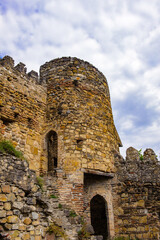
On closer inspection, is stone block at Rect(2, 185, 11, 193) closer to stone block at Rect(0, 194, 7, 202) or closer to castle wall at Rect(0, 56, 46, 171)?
stone block at Rect(0, 194, 7, 202)

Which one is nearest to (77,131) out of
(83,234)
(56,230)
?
(83,234)

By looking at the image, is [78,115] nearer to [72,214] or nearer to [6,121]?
[6,121]

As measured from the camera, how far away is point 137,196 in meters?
9.05

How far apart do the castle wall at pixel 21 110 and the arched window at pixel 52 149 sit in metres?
0.41

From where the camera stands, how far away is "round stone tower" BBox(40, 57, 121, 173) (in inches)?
347

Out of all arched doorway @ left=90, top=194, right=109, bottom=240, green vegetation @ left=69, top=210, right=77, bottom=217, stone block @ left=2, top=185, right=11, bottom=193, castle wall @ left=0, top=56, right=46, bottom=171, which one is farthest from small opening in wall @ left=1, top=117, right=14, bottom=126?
arched doorway @ left=90, top=194, right=109, bottom=240

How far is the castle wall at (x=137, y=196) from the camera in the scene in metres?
8.50

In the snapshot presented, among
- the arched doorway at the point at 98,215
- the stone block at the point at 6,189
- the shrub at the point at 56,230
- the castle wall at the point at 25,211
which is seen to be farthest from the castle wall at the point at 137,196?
the stone block at the point at 6,189

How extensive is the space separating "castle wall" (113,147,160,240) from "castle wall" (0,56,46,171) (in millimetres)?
3554

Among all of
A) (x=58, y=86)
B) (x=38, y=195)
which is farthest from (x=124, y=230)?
(x=58, y=86)

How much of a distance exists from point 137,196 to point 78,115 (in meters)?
3.98

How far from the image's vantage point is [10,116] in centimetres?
846

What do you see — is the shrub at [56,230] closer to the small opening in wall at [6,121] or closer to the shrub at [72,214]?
the shrub at [72,214]

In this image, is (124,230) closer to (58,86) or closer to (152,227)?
(152,227)
